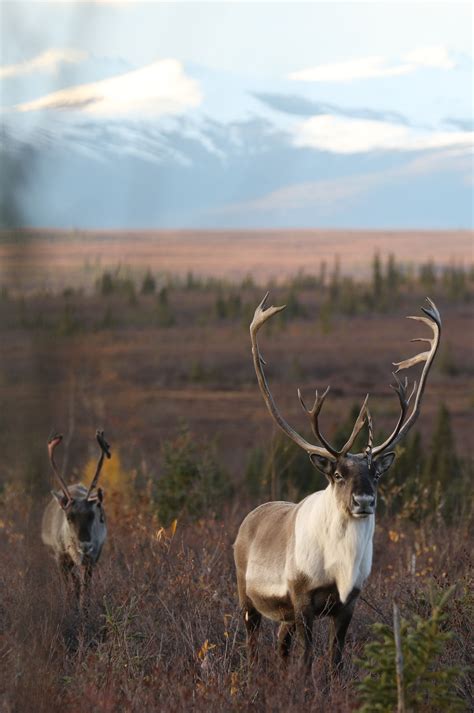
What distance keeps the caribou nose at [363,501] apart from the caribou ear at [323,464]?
37 centimetres

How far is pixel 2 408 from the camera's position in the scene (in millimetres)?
2164

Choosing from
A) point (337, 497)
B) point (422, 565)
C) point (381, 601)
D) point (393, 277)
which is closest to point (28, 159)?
point (337, 497)

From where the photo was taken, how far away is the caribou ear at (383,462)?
6184mm

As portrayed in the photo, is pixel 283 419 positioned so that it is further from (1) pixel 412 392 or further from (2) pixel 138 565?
(2) pixel 138 565

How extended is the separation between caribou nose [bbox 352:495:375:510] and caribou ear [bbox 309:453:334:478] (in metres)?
0.37

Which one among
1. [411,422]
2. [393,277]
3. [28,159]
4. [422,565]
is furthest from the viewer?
[393,277]

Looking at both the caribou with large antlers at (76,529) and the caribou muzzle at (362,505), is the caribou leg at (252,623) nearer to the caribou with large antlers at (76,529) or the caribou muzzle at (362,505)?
the caribou muzzle at (362,505)

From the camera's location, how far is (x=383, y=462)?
6.26 m

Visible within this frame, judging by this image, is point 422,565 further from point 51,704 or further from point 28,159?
point 28,159

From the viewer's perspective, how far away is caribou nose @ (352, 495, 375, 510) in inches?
231

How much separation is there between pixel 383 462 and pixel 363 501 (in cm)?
46

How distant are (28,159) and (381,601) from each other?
21.4ft

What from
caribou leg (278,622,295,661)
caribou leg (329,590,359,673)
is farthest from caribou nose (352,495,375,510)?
caribou leg (278,622,295,661)

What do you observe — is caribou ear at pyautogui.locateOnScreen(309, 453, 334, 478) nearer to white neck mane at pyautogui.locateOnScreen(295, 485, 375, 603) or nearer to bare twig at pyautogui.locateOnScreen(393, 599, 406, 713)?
white neck mane at pyautogui.locateOnScreen(295, 485, 375, 603)
